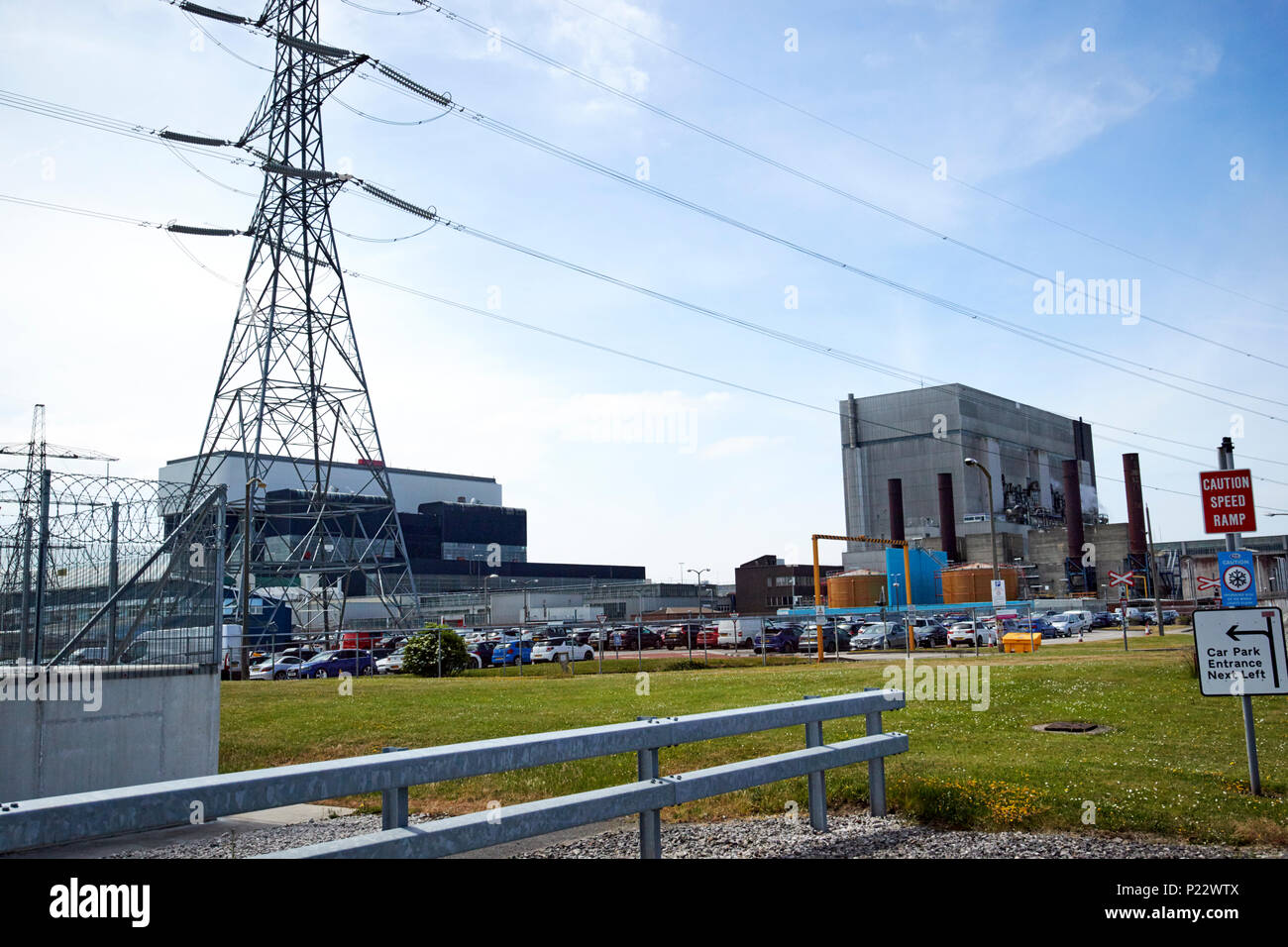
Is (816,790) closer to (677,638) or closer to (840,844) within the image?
(840,844)

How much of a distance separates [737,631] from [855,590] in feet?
103

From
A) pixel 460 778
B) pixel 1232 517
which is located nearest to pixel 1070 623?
pixel 1232 517

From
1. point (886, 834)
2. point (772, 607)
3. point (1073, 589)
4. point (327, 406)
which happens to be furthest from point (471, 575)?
point (886, 834)

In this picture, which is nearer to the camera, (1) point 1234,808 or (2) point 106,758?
(1) point 1234,808

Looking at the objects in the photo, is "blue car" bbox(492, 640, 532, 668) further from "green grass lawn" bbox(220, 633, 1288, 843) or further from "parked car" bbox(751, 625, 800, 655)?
"green grass lawn" bbox(220, 633, 1288, 843)

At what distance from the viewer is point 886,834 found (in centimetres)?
761

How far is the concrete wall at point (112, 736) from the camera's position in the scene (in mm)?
9641

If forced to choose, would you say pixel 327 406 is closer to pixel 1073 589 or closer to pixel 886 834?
pixel 886 834

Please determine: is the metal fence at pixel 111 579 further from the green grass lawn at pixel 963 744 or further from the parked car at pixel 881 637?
the parked car at pixel 881 637

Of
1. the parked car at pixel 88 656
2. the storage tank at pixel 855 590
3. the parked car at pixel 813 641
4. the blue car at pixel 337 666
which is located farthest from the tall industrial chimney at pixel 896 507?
the parked car at pixel 88 656

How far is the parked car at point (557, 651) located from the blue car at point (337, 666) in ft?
25.3

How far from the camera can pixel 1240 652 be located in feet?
30.2
